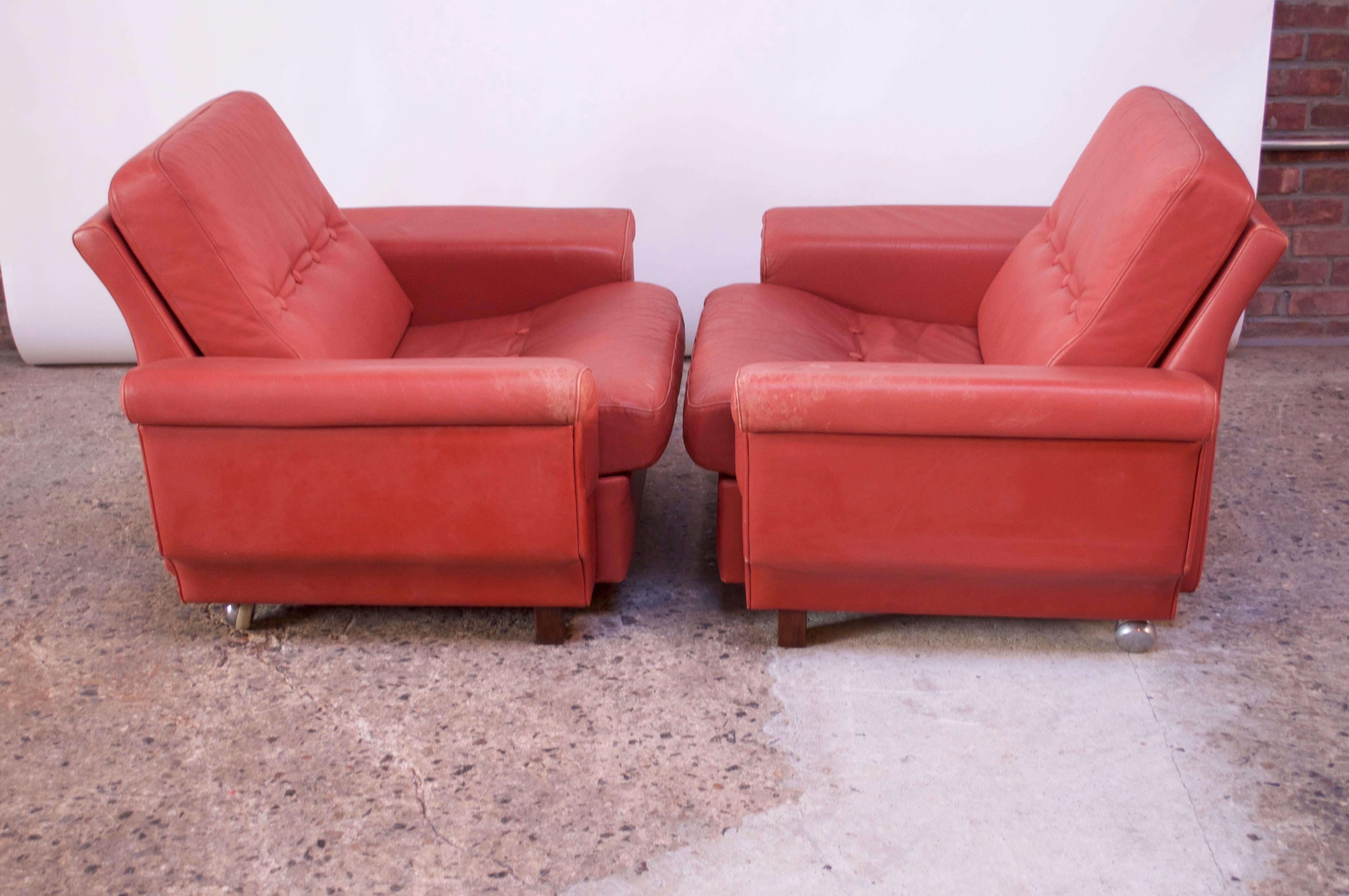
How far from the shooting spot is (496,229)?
2727mm

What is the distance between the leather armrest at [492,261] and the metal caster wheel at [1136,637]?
54.4 inches

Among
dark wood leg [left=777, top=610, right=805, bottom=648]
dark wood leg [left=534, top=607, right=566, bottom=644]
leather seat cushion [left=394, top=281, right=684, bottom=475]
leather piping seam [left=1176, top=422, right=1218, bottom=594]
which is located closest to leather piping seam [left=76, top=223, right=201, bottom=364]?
leather seat cushion [left=394, top=281, right=684, bottom=475]

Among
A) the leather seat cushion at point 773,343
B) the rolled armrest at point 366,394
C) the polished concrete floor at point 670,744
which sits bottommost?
the polished concrete floor at point 670,744

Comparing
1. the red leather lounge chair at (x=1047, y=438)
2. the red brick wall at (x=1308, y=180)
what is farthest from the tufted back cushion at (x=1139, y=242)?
the red brick wall at (x=1308, y=180)

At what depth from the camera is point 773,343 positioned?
2.29 metres

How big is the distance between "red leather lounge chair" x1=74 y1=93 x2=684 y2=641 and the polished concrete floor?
151 mm

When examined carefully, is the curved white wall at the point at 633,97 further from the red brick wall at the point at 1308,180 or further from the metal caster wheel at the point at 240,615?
the metal caster wheel at the point at 240,615

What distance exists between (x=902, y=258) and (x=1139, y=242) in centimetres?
89

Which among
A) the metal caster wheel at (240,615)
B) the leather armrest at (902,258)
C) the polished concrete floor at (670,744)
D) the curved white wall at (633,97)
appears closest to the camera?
the polished concrete floor at (670,744)

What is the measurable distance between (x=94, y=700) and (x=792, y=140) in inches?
97.2

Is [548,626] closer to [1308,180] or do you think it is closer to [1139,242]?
[1139,242]

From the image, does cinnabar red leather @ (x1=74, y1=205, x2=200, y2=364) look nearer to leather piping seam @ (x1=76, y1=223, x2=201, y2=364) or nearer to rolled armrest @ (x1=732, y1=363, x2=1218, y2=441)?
leather piping seam @ (x1=76, y1=223, x2=201, y2=364)

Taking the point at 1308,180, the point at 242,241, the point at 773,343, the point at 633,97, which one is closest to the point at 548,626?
the point at 773,343

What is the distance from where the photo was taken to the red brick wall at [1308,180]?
3363 millimetres
